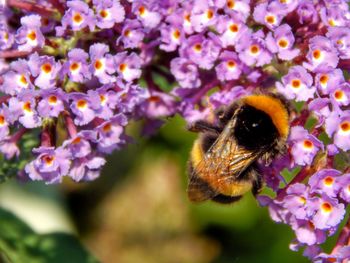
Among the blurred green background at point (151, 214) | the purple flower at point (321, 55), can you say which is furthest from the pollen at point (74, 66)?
the blurred green background at point (151, 214)

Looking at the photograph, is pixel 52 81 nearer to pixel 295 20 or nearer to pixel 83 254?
pixel 295 20

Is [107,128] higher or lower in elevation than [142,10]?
lower

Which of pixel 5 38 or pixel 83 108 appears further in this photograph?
pixel 5 38

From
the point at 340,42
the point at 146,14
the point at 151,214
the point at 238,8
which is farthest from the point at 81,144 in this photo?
the point at 151,214

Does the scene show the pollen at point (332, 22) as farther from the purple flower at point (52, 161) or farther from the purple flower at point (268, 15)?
the purple flower at point (52, 161)

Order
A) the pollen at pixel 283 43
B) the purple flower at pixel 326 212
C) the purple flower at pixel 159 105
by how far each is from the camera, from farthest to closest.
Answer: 1. the purple flower at pixel 159 105
2. the pollen at pixel 283 43
3. the purple flower at pixel 326 212

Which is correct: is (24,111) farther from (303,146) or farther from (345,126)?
(345,126)

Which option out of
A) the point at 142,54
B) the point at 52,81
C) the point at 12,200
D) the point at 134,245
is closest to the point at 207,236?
the point at 134,245
